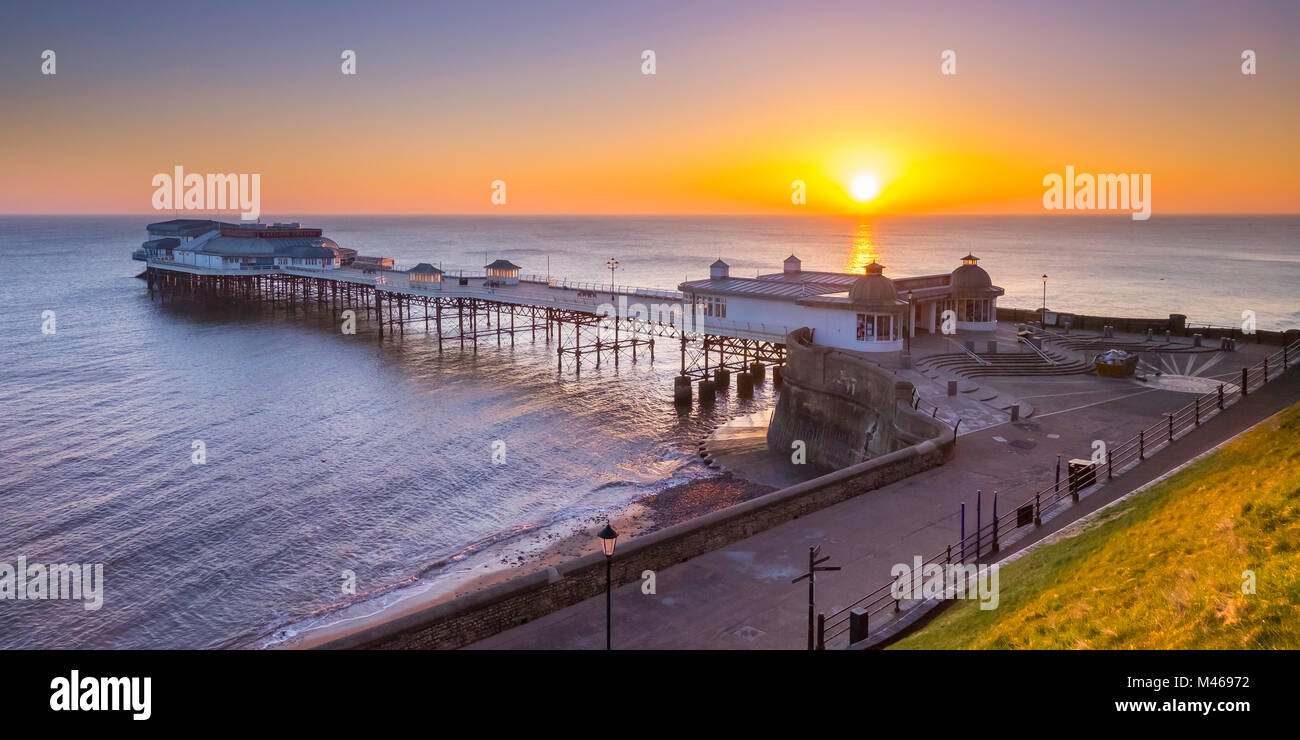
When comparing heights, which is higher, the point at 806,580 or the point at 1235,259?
the point at 1235,259

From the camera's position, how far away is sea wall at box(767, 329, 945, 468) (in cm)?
3203

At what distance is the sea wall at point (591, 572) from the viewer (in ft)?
53.4

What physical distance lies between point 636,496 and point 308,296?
82264 mm

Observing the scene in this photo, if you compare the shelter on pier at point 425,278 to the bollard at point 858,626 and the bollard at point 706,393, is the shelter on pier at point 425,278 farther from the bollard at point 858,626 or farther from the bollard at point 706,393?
the bollard at point 858,626

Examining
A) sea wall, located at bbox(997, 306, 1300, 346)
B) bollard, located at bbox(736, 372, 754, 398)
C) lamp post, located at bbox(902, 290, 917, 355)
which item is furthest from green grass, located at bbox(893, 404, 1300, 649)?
bollard, located at bbox(736, 372, 754, 398)

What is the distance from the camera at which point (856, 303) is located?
43.3 meters

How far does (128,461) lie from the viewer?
133 ft

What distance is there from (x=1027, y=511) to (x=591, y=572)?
34.1ft

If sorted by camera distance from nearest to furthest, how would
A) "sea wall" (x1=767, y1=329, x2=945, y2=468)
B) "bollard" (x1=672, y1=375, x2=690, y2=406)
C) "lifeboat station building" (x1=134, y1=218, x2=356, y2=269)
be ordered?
"sea wall" (x1=767, y1=329, x2=945, y2=468) < "bollard" (x1=672, y1=375, x2=690, y2=406) < "lifeboat station building" (x1=134, y1=218, x2=356, y2=269)

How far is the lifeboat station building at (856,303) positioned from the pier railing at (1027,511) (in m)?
13.9

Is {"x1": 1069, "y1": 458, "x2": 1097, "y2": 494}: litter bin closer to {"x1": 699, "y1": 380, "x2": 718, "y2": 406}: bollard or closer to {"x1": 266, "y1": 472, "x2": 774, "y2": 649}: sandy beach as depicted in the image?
{"x1": 266, "y1": 472, "x2": 774, "y2": 649}: sandy beach

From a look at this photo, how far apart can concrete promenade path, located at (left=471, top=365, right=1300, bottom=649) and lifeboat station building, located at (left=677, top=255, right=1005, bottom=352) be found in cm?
1219
